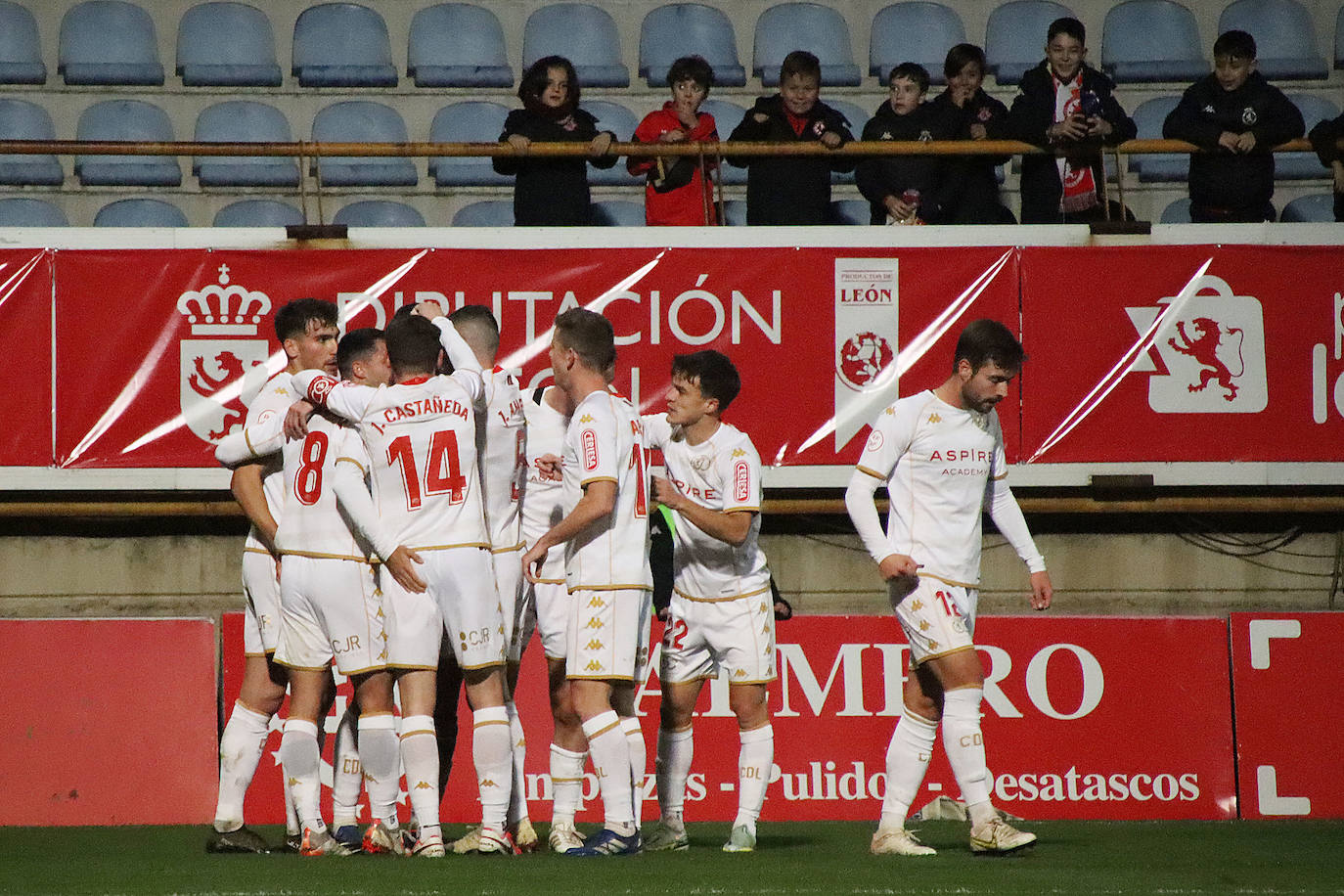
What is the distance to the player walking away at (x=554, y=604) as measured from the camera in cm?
655

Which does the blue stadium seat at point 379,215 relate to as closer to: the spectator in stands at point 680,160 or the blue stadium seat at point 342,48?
the blue stadium seat at point 342,48

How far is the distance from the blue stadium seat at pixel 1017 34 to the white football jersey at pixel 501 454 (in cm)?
739

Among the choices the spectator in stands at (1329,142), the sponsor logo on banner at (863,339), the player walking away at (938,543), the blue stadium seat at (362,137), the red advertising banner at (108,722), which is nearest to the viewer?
the player walking away at (938,543)

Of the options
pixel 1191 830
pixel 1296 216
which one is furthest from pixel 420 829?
pixel 1296 216

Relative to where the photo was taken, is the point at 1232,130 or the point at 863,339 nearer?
the point at 863,339

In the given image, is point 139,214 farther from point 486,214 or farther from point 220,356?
point 220,356

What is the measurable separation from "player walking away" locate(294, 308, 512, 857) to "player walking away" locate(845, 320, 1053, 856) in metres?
1.47

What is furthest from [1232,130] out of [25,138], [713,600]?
[25,138]

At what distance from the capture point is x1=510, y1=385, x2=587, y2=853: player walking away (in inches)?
258

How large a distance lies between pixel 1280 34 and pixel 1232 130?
3765mm

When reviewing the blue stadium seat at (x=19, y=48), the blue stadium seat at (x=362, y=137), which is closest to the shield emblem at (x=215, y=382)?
the blue stadium seat at (x=362, y=137)

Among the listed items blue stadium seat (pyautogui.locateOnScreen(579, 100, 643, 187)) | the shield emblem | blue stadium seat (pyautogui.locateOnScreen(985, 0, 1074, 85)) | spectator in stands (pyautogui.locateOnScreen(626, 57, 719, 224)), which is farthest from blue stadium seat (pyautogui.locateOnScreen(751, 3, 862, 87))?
the shield emblem

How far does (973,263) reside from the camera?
30.9ft

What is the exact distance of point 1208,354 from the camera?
9438 mm
